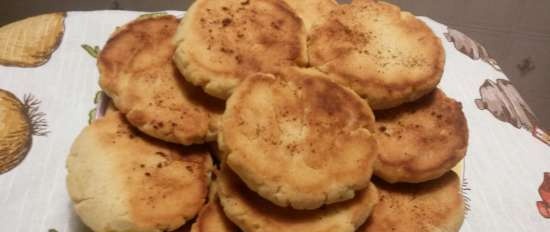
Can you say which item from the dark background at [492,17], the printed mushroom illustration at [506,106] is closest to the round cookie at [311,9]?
the printed mushroom illustration at [506,106]

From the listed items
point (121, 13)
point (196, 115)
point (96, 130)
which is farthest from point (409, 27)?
point (121, 13)

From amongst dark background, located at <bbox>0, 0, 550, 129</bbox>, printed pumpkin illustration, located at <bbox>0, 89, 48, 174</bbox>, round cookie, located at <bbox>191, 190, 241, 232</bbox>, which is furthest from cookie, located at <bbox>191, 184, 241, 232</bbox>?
dark background, located at <bbox>0, 0, 550, 129</bbox>

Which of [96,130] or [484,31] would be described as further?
[484,31]

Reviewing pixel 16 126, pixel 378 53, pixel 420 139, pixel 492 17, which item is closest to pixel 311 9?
pixel 378 53

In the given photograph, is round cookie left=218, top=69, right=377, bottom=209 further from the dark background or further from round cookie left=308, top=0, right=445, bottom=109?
the dark background

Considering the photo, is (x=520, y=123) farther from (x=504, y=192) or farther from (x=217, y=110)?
(x=217, y=110)

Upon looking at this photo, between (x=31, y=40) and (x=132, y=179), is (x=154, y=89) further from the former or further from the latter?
(x=31, y=40)
